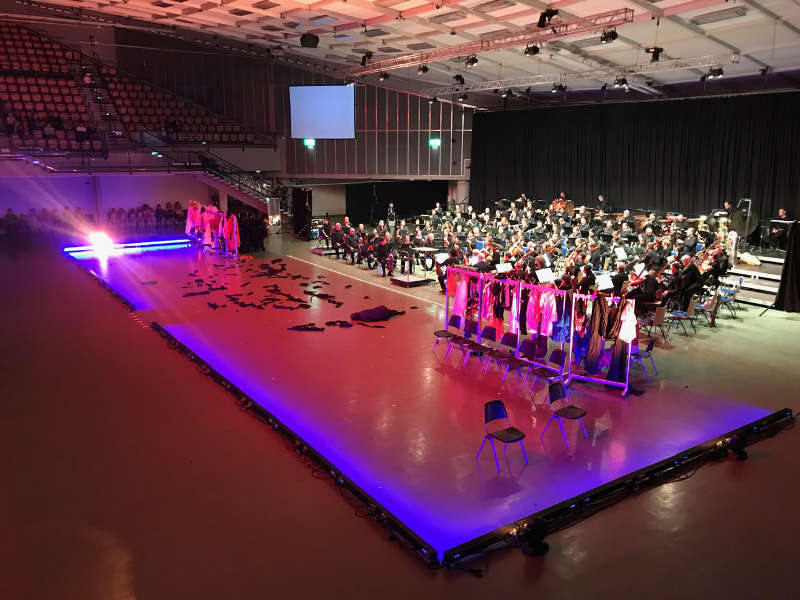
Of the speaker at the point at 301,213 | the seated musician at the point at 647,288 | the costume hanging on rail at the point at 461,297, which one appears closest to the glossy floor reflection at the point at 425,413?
the costume hanging on rail at the point at 461,297

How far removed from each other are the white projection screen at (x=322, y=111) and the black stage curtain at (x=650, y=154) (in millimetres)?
5825

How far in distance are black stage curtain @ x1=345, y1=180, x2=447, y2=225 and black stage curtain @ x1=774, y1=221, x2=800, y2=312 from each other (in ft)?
62.4

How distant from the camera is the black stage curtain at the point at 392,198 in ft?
99.9

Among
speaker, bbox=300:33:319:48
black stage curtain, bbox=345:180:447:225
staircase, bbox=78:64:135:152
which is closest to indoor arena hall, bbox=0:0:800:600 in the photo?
staircase, bbox=78:64:135:152

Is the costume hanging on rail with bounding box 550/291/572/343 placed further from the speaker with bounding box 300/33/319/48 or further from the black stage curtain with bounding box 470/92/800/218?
the black stage curtain with bounding box 470/92/800/218

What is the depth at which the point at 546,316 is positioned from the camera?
8.56 meters

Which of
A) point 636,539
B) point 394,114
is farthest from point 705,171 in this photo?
point 636,539

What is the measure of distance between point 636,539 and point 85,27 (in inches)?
1116

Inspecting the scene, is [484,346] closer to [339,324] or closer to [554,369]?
[554,369]

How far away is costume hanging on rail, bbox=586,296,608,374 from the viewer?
8263mm

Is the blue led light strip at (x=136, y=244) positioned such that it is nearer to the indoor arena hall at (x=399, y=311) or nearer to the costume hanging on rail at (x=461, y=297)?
the indoor arena hall at (x=399, y=311)

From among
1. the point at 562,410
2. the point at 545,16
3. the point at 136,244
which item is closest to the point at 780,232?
the point at 545,16

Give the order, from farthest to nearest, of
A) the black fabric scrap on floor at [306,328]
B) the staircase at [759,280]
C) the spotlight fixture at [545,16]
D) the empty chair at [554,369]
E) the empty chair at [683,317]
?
1. the staircase at [759,280]
2. the spotlight fixture at [545,16]
3. the black fabric scrap on floor at [306,328]
4. the empty chair at [683,317]
5. the empty chair at [554,369]

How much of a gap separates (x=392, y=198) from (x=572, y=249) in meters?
16.2
